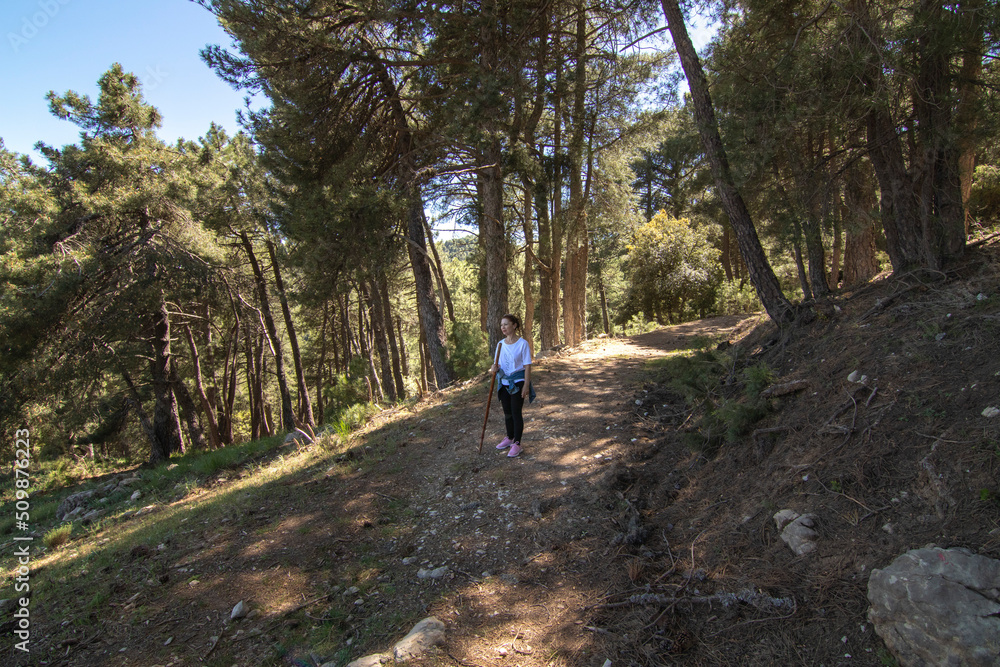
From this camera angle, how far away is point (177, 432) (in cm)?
1684

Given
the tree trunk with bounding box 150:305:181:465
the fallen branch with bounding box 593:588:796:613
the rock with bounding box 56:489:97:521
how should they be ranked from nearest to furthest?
the fallen branch with bounding box 593:588:796:613 → the rock with bounding box 56:489:97:521 → the tree trunk with bounding box 150:305:181:465

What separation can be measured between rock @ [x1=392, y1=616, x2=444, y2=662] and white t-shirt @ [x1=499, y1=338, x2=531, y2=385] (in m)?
2.94

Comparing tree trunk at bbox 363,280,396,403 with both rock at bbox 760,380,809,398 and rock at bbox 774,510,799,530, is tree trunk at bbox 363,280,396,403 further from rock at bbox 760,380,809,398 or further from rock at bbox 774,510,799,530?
rock at bbox 774,510,799,530

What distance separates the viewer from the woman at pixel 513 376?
5723 mm

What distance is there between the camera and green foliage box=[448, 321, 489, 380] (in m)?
12.9

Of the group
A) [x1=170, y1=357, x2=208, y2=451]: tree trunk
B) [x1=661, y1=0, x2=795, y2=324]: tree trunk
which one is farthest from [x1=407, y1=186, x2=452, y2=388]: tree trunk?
[x1=170, y1=357, x2=208, y2=451]: tree trunk

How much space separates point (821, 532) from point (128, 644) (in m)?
4.70

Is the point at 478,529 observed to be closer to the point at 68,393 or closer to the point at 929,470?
the point at 929,470

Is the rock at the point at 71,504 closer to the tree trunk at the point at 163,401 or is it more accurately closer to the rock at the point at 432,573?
the tree trunk at the point at 163,401

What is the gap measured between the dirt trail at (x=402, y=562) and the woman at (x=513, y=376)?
0.37m

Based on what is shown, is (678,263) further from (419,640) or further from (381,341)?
(419,640)

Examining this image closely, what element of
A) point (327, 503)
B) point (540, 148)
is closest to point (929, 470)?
point (327, 503)

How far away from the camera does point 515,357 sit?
5.76m

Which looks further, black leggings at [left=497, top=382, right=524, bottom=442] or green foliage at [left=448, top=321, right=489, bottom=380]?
green foliage at [left=448, top=321, right=489, bottom=380]
